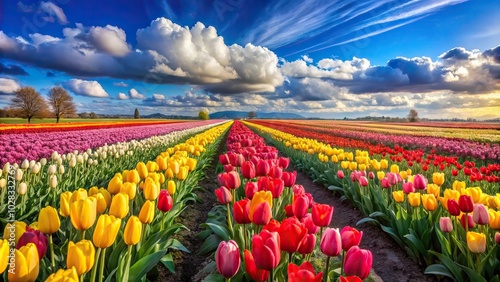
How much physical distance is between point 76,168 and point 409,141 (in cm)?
1529

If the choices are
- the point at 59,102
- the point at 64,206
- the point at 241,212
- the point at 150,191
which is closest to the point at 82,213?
the point at 64,206

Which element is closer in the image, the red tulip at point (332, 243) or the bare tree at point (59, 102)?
the red tulip at point (332, 243)

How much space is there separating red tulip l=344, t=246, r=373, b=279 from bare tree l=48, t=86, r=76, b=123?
42.6 m

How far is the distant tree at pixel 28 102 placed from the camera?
1283 inches

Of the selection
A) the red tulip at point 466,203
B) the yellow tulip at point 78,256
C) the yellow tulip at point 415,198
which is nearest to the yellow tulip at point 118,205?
the yellow tulip at point 78,256

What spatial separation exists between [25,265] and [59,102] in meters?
42.0

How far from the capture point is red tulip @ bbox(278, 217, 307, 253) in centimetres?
164

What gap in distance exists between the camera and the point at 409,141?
52.4 ft

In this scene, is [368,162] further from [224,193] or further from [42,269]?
[42,269]

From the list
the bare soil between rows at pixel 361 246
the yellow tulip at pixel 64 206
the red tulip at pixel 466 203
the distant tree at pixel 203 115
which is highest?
the yellow tulip at pixel 64 206

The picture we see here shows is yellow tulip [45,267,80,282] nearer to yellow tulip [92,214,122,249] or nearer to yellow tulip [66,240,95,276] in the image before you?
yellow tulip [66,240,95,276]

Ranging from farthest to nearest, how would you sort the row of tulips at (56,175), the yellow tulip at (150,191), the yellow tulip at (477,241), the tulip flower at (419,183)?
1. the tulip flower at (419,183)
2. the row of tulips at (56,175)
3. the yellow tulip at (150,191)
4. the yellow tulip at (477,241)

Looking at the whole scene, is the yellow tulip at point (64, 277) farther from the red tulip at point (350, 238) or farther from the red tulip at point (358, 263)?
the red tulip at point (350, 238)

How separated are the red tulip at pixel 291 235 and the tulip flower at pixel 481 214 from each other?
82.1 inches
